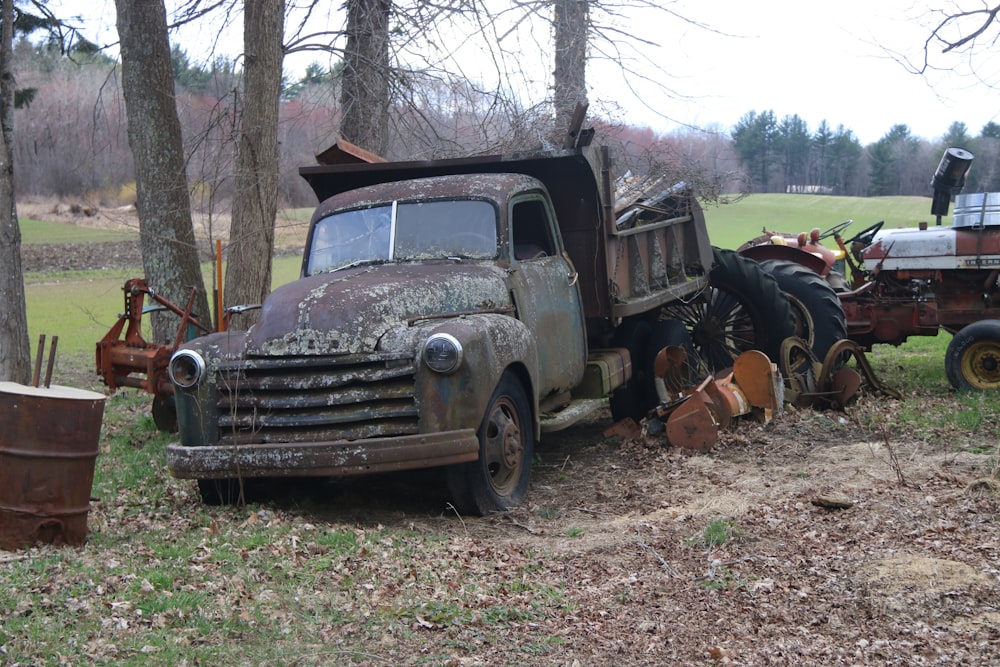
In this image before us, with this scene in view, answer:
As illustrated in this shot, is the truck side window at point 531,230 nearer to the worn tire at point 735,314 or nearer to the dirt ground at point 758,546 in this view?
the dirt ground at point 758,546

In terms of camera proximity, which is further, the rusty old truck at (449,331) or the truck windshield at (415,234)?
the truck windshield at (415,234)

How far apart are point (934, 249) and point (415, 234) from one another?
247 inches

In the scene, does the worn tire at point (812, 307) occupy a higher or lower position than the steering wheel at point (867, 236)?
lower

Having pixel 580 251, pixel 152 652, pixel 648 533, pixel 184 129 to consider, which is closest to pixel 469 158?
pixel 580 251

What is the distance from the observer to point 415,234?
7824mm

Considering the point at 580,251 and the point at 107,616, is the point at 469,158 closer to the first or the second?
the point at 580,251

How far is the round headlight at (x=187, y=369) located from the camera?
658cm

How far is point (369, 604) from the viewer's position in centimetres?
487

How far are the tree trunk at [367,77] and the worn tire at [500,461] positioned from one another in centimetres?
629

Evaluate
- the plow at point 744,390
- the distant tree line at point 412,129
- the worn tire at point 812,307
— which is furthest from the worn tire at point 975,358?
the distant tree line at point 412,129

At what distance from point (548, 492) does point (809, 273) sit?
5075 millimetres

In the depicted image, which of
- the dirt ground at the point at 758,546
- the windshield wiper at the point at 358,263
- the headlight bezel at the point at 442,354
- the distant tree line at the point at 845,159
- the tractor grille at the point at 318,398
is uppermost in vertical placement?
the distant tree line at the point at 845,159

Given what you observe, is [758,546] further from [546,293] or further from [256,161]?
[256,161]

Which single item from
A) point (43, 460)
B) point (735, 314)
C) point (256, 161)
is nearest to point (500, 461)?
point (43, 460)
